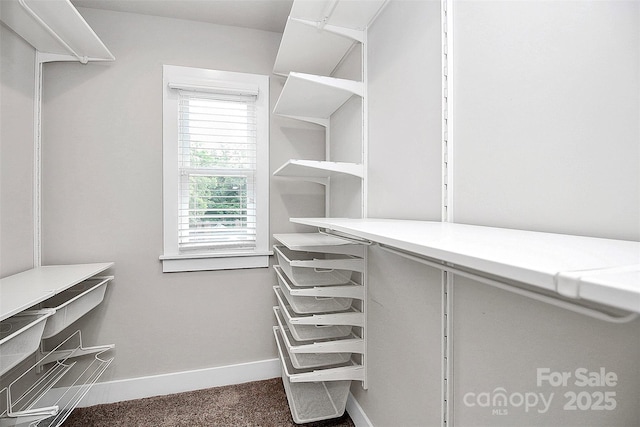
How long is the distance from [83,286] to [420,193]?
6.41 ft

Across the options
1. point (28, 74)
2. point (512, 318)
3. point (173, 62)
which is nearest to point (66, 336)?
point (28, 74)

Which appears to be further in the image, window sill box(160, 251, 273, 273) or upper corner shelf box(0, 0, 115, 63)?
window sill box(160, 251, 273, 273)

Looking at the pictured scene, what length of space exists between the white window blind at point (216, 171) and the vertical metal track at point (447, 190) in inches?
57.8

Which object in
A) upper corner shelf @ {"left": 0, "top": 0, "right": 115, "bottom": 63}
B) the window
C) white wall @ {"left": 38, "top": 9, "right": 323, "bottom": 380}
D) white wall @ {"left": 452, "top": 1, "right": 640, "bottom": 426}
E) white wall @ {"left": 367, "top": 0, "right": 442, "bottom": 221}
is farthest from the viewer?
the window

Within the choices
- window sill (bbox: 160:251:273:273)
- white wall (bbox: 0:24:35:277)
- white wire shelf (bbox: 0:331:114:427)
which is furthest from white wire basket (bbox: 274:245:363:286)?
white wall (bbox: 0:24:35:277)

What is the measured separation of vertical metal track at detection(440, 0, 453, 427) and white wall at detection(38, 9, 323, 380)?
150 cm

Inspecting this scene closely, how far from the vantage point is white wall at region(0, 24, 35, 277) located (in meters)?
1.52

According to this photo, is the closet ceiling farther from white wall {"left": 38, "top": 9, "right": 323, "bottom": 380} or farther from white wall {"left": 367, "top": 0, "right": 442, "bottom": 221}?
white wall {"left": 367, "top": 0, "right": 442, "bottom": 221}

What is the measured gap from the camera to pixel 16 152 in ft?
5.32

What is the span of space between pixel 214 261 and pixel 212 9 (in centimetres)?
165

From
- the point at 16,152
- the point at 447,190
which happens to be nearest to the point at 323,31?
the point at 447,190

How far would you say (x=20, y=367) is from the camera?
1641mm

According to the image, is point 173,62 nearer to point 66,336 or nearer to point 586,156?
point 66,336

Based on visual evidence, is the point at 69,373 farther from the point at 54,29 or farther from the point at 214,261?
the point at 54,29
